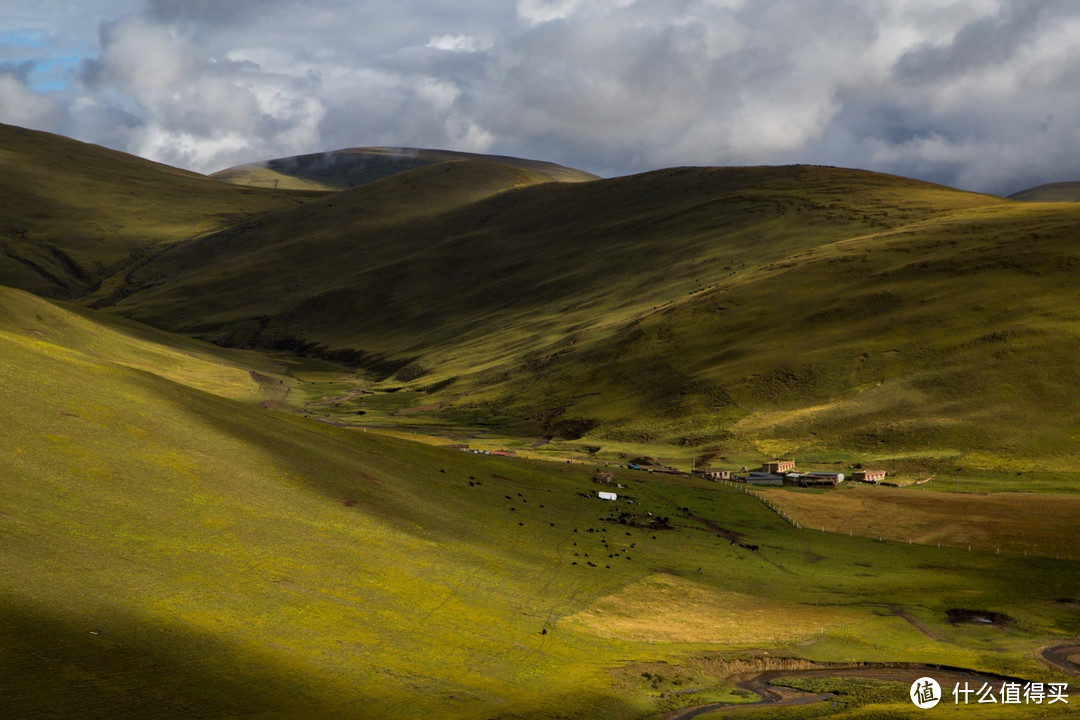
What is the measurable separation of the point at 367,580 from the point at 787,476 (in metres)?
70.8

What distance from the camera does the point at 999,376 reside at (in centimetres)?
13625

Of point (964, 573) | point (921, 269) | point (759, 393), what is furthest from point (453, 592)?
point (921, 269)

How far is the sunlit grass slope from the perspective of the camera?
4291cm

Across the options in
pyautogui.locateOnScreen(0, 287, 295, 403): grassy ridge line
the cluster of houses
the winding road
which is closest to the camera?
the winding road

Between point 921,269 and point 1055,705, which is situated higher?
point 921,269

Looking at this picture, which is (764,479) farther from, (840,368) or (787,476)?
(840,368)

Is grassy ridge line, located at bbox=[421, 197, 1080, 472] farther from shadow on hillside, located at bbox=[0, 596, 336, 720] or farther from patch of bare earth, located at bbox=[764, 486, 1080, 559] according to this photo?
shadow on hillside, located at bbox=[0, 596, 336, 720]

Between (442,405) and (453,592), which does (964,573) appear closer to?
(453,592)

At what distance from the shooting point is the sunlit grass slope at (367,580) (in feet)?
141

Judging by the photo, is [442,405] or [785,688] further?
[442,405]

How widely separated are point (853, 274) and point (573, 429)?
65.0 m

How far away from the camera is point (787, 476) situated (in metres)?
119

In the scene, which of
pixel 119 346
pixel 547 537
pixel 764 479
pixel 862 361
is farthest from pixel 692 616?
pixel 119 346

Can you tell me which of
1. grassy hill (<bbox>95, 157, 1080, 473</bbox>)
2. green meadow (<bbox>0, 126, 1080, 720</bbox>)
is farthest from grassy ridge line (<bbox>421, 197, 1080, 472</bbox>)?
green meadow (<bbox>0, 126, 1080, 720</bbox>)
